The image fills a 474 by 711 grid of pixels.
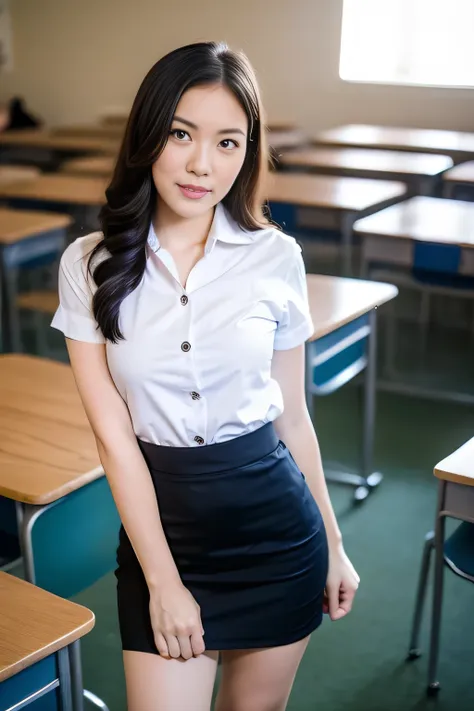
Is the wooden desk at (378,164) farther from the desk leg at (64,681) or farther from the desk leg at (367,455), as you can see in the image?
the desk leg at (64,681)

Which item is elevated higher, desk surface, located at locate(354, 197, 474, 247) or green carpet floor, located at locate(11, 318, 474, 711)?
desk surface, located at locate(354, 197, 474, 247)

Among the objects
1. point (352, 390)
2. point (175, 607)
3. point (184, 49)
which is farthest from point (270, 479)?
point (352, 390)

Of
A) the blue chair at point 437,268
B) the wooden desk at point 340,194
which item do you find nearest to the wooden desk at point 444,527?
the blue chair at point 437,268

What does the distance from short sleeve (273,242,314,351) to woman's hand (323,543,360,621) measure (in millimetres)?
365

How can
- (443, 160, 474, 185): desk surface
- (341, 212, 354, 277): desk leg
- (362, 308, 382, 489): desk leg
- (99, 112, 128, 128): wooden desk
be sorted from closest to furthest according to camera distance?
(362, 308, 382, 489): desk leg
(341, 212, 354, 277): desk leg
(443, 160, 474, 185): desk surface
(99, 112, 128, 128): wooden desk

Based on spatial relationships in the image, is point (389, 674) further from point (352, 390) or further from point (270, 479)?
point (352, 390)

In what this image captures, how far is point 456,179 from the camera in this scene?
14.5 feet

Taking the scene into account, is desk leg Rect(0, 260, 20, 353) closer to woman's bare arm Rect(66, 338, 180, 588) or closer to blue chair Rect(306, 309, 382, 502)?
blue chair Rect(306, 309, 382, 502)

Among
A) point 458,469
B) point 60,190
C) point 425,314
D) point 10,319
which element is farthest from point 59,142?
point 458,469

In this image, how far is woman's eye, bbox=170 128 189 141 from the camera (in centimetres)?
131

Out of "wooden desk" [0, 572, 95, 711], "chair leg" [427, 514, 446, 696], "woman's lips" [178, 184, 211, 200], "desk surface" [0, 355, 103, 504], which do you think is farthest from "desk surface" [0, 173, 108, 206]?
"wooden desk" [0, 572, 95, 711]

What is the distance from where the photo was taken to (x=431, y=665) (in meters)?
2.20

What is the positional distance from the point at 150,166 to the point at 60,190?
136 inches

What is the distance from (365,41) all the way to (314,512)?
5325 millimetres
